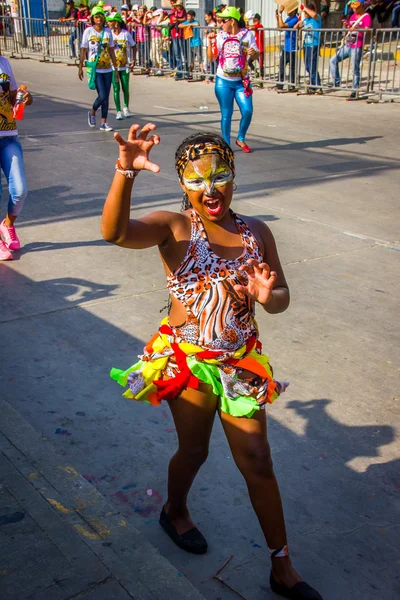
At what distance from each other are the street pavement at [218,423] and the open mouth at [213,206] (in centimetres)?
128

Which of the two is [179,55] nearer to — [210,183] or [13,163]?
[13,163]

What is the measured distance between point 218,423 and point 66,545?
1.55 m

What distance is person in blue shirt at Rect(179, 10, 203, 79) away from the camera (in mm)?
22359

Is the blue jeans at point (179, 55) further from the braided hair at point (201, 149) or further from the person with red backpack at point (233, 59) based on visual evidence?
the braided hair at point (201, 149)

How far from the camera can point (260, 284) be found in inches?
104

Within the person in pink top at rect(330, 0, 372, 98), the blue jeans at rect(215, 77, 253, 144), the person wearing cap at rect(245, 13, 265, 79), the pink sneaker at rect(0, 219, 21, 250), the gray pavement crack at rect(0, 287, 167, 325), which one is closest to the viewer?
the gray pavement crack at rect(0, 287, 167, 325)

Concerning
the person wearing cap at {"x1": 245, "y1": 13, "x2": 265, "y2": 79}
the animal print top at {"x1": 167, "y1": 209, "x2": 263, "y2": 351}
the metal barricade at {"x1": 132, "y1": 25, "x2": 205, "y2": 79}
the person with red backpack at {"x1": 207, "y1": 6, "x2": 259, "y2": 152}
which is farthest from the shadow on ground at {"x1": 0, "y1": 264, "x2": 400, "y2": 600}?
the metal barricade at {"x1": 132, "y1": 25, "x2": 205, "y2": 79}

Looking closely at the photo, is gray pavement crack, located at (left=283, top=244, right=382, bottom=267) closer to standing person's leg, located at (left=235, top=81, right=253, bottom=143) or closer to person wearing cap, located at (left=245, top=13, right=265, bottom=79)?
standing person's leg, located at (left=235, top=81, right=253, bottom=143)

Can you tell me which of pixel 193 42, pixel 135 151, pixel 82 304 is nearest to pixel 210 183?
pixel 135 151

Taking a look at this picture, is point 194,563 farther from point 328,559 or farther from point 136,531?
point 328,559

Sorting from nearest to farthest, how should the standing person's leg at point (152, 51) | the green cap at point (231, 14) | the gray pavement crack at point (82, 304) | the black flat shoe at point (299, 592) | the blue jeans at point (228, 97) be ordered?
the black flat shoe at point (299, 592), the gray pavement crack at point (82, 304), the green cap at point (231, 14), the blue jeans at point (228, 97), the standing person's leg at point (152, 51)

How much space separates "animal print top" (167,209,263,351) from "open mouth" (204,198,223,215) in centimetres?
8

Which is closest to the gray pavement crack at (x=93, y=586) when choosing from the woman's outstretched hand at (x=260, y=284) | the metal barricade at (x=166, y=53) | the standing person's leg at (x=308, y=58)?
the woman's outstretched hand at (x=260, y=284)

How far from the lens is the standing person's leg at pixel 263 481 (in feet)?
9.02
